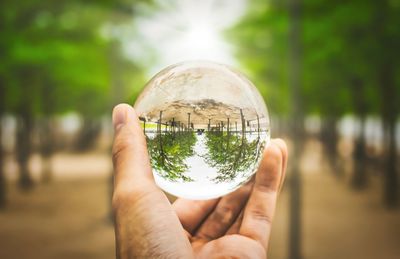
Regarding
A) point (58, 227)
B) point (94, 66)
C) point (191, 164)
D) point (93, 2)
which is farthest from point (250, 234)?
point (94, 66)

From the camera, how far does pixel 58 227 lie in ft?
43.2

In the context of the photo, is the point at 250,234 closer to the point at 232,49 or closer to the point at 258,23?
the point at 258,23

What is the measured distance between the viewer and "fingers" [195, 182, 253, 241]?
→ 126 inches

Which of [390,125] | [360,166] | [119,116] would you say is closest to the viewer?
[119,116]

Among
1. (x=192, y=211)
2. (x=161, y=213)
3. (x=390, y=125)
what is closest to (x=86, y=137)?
(x=390, y=125)

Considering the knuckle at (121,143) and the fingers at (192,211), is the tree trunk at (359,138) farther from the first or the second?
the knuckle at (121,143)

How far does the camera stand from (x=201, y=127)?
2.44m

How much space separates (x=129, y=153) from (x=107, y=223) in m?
11.6

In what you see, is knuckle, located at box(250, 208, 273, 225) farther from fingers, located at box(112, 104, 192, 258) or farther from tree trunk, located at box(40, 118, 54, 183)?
tree trunk, located at box(40, 118, 54, 183)

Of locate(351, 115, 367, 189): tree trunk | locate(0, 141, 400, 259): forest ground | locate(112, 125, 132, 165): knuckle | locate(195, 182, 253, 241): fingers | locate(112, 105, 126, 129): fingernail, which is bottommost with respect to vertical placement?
locate(0, 141, 400, 259): forest ground

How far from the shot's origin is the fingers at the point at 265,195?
292 cm

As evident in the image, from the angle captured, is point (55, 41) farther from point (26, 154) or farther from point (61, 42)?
point (26, 154)

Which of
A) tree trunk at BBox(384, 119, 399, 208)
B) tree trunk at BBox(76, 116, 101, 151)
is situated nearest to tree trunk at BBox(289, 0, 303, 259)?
tree trunk at BBox(384, 119, 399, 208)

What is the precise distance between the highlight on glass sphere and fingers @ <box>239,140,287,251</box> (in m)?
0.28
